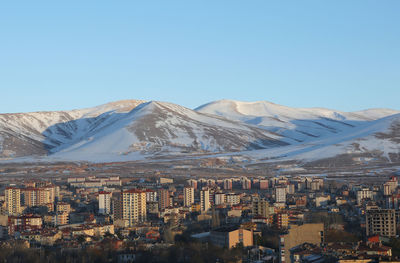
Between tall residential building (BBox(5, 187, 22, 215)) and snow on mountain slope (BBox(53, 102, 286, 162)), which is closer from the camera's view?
tall residential building (BBox(5, 187, 22, 215))

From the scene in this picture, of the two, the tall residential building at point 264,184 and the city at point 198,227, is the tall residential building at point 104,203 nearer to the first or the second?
the city at point 198,227

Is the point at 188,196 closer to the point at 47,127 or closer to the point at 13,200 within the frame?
the point at 13,200

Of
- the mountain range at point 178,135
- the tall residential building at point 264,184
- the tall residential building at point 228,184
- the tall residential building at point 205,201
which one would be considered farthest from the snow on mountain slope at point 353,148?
the tall residential building at point 205,201

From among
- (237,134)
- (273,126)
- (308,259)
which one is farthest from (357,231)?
(273,126)

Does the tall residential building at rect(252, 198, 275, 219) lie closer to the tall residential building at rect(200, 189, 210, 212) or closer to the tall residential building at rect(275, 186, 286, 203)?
the tall residential building at rect(200, 189, 210, 212)

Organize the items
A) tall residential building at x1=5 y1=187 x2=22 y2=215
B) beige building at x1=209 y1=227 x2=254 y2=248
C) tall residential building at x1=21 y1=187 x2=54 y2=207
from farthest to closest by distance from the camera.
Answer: tall residential building at x1=21 y1=187 x2=54 y2=207 → tall residential building at x1=5 y1=187 x2=22 y2=215 → beige building at x1=209 y1=227 x2=254 y2=248

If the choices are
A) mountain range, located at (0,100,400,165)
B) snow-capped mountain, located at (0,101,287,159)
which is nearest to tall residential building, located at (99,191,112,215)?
mountain range, located at (0,100,400,165)
